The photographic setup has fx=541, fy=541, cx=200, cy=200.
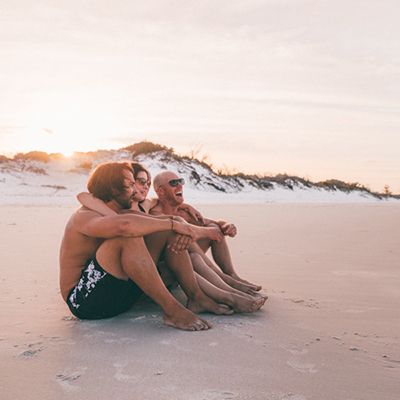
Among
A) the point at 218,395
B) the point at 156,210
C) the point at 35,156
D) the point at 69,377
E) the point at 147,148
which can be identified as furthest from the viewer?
the point at 147,148

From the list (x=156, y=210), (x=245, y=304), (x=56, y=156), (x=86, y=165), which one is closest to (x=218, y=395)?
(x=245, y=304)

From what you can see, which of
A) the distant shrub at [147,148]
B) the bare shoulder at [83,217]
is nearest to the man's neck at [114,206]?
the bare shoulder at [83,217]

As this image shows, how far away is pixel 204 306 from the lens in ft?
12.2

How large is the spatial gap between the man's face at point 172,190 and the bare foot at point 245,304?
1072 millimetres

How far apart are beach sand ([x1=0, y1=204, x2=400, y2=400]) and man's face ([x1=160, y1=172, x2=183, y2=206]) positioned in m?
0.90

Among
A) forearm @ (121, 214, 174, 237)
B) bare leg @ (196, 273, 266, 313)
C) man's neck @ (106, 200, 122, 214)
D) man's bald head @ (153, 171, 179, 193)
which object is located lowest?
bare leg @ (196, 273, 266, 313)

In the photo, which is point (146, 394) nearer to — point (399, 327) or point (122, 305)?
point (122, 305)

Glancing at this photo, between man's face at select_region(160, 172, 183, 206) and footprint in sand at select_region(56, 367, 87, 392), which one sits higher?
man's face at select_region(160, 172, 183, 206)

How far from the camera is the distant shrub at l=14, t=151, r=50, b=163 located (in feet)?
82.4

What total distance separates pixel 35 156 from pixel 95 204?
23.2 metres

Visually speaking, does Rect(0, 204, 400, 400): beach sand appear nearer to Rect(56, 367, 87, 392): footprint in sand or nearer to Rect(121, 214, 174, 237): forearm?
Rect(56, 367, 87, 392): footprint in sand

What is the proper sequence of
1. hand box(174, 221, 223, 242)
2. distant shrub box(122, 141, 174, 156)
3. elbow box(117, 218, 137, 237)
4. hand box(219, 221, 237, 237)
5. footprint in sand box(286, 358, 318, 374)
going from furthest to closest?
distant shrub box(122, 141, 174, 156) → hand box(219, 221, 237, 237) → hand box(174, 221, 223, 242) → elbow box(117, 218, 137, 237) → footprint in sand box(286, 358, 318, 374)

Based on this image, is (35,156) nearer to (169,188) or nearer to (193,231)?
(169,188)

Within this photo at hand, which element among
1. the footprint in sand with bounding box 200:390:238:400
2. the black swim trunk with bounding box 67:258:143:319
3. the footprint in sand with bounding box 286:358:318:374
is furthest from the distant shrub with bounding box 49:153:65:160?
the footprint in sand with bounding box 200:390:238:400
